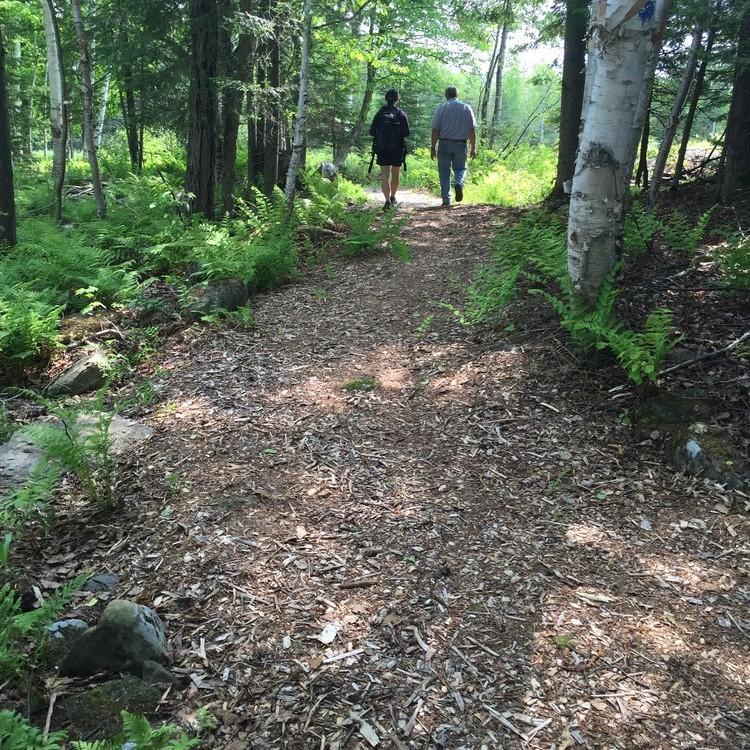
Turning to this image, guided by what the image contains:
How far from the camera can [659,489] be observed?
3740 mm

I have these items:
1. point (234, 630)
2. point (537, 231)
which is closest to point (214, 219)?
point (537, 231)

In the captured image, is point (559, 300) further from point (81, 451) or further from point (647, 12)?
point (81, 451)

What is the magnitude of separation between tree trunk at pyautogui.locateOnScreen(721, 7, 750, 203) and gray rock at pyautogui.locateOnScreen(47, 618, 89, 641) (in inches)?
367

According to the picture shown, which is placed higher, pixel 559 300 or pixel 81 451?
pixel 559 300

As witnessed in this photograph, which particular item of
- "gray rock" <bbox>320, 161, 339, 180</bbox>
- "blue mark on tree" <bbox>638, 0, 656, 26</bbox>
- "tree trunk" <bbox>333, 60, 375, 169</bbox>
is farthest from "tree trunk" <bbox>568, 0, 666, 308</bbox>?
"tree trunk" <bbox>333, 60, 375, 169</bbox>

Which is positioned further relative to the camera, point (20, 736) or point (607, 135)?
point (607, 135)

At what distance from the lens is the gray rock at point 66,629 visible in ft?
8.94

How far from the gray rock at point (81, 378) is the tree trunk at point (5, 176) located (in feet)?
13.9

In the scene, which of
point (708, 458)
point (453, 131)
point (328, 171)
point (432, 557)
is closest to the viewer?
point (432, 557)

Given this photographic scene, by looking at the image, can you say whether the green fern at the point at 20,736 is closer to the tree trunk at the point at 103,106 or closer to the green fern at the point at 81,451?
the green fern at the point at 81,451

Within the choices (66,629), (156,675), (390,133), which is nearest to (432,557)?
(156,675)

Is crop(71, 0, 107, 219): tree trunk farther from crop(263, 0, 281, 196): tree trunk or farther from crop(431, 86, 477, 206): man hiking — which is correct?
crop(431, 86, 477, 206): man hiking

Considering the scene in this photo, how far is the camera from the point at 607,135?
14.1 feet

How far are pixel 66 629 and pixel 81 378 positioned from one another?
3.51 metres
